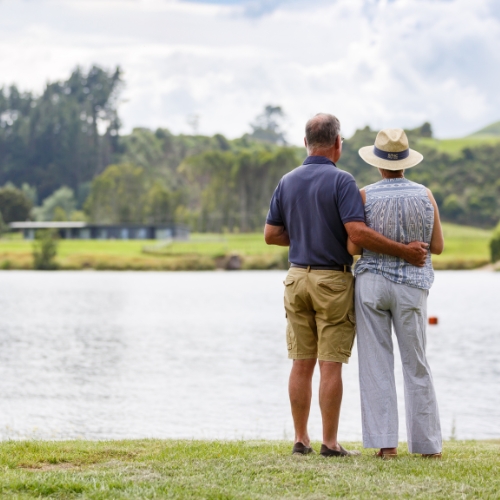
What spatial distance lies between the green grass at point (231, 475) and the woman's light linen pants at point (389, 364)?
0.19 metres

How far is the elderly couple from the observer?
624 cm

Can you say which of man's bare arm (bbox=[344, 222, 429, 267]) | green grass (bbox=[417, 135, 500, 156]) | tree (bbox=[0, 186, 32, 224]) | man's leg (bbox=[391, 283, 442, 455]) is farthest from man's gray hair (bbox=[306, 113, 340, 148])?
green grass (bbox=[417, 135, 500, 156])

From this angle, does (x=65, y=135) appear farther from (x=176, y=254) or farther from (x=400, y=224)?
(x=400, y=224)

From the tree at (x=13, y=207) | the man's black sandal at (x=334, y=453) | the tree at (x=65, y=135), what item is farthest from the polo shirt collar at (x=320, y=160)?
the tree at (x=65, y=135)

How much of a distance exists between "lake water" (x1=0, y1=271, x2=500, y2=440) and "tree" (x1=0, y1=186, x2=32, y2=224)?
84.9 m

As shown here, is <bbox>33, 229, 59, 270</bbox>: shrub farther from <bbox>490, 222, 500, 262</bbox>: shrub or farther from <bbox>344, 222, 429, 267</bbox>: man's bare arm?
<bbox>344, 222, 429, 267</bbox>: man's bare arm

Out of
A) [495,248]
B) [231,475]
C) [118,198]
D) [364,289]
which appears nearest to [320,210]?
[364,289]

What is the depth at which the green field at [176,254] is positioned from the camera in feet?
295

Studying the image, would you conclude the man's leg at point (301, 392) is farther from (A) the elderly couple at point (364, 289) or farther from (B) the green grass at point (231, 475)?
(B) the green grass at point (231, 475)

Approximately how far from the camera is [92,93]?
6437 inches

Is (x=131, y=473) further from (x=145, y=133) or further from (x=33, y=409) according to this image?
(x=145, y=133)

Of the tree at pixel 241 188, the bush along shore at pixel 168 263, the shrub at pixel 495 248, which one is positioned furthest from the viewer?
the tree at pixel 241 188

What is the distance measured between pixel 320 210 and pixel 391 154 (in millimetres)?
683

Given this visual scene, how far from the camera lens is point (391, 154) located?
6.49 m
